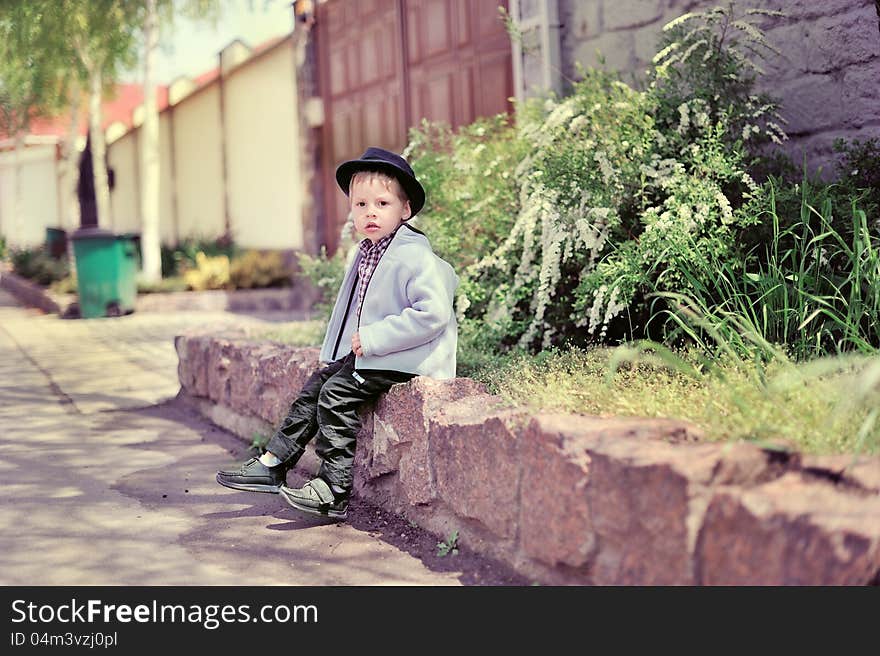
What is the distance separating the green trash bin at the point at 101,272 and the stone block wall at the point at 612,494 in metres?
8.52

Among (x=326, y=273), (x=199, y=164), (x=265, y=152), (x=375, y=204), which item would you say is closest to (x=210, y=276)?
(x=265, y=152)

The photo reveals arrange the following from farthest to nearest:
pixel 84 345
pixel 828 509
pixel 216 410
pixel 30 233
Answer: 1. pixel 30 233
2. pixel 84 345
3. pixel 216 410
4. pixel 828 509

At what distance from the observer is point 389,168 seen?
3.82 metres

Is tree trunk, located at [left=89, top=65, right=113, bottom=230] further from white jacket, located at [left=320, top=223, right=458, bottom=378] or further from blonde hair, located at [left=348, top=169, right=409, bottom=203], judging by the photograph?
white jacket, located at [left=320, top=223, right=458, bottom=378]

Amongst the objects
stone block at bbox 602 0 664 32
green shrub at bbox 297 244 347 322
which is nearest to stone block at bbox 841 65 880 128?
stone block at bbox 602 0 664 32

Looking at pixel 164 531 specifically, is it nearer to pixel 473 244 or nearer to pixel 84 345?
pixel 473 244

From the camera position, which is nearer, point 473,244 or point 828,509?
point 828,509

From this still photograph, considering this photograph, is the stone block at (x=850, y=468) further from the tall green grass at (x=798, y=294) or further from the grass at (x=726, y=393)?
the tall green grass at (x=798, y=294)

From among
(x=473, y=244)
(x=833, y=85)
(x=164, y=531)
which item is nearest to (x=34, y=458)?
(x=164, y=531)

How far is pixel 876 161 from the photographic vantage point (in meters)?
4.12

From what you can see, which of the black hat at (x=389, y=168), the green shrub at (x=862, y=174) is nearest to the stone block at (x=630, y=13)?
the green shrub at (x=862, y=174)

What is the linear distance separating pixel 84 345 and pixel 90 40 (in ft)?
22.4

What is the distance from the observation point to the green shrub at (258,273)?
1273 centimetres
